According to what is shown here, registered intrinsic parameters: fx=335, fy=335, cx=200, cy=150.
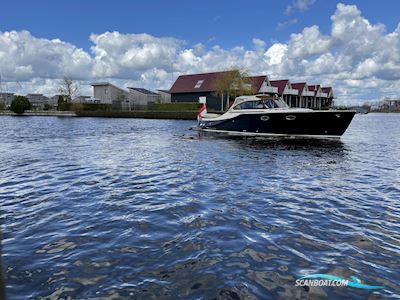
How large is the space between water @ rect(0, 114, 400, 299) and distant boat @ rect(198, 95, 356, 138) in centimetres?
917

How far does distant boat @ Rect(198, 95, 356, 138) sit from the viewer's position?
19.8 meters

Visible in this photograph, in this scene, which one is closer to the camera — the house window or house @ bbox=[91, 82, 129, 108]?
the house window

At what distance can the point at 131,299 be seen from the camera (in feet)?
11.8

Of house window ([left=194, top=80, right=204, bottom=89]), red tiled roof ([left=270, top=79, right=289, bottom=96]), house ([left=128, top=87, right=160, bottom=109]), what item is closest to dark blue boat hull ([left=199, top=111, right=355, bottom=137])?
house window ([left=194, top=80, right=204, bottom=89])

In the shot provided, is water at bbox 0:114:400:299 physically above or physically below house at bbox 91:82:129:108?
below

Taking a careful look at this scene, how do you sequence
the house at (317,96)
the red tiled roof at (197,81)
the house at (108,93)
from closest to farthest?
the red tiled roof at (197,81), the house at (317,96), the house at (108,93)

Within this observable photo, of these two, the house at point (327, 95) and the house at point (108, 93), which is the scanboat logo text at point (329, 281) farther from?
the house at point (327, 95)

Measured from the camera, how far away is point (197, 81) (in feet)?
217

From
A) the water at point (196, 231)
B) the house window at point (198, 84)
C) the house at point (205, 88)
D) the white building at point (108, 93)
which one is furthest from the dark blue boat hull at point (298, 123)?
the white building at point (108, 93)

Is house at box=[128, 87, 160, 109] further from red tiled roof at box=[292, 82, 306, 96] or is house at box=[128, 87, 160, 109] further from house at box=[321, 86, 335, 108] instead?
house at box=[321, 86, 335, 108]

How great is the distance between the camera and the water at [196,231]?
3.90m

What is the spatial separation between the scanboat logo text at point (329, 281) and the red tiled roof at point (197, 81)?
57475mm

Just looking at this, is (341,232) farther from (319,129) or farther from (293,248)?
(319,129)

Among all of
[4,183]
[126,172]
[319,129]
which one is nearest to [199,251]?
[126,172]
